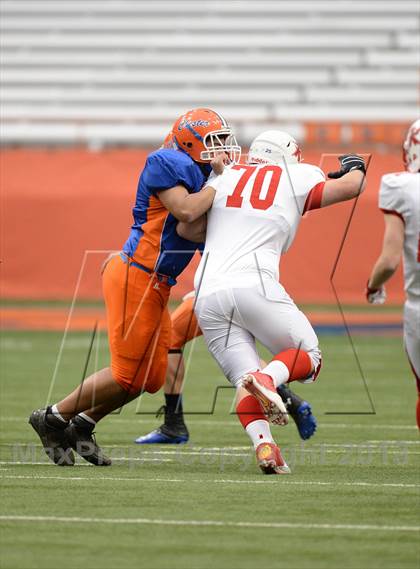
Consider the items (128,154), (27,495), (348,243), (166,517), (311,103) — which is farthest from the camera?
(311,103)

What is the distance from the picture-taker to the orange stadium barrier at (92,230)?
15.3 metres

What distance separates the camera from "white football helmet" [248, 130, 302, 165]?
5.57 metres

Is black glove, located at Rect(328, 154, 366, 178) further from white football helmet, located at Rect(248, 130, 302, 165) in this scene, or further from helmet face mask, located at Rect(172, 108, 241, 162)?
helmet face mask, located at Rect(172, 108, 241, 162)

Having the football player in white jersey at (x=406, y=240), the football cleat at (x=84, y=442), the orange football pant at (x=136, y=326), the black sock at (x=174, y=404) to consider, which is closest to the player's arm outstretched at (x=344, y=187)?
the football player in white jersey at (x=406, y=240)

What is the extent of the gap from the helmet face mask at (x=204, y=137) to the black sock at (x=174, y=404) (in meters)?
1.60

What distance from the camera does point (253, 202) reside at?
206 inches

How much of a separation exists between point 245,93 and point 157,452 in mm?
16847

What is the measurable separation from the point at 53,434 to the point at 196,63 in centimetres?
1833

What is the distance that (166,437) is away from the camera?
21.9ft

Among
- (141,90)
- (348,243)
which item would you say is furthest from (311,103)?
(348,243)

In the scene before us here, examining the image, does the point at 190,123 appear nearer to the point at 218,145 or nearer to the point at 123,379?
the point at 218,145

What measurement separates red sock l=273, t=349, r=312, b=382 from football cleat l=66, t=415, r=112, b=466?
105 centimetres

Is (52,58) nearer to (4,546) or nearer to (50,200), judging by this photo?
(50,200)

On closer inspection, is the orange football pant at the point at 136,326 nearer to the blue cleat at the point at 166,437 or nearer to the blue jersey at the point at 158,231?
the blue jersey at the point at 158,231
